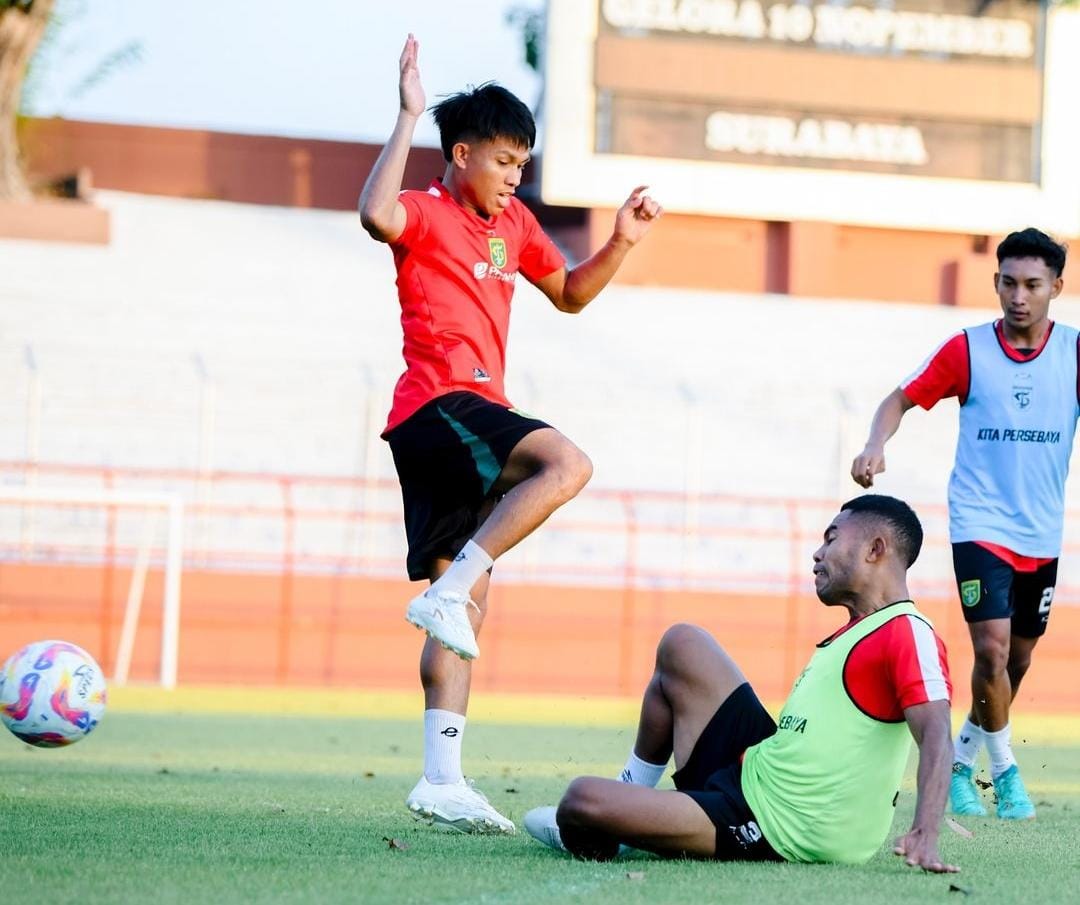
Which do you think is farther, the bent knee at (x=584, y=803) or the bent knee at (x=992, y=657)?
the bent knee at (x=992, y=657)

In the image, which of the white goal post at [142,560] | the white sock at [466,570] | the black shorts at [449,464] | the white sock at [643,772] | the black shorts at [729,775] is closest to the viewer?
the black shorts at [729,775]

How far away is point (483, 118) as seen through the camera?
19.5 ft

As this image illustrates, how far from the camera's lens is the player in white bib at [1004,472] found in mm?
7086

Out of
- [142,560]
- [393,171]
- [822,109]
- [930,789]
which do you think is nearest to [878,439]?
[393,171]

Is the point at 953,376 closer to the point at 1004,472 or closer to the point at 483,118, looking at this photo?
the point at 1004,472

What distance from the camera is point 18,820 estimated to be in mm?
5750

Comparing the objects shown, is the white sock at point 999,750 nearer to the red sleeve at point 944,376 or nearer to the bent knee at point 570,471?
the red sleeve at point 944,376

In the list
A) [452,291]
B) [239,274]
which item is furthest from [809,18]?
[452,291]

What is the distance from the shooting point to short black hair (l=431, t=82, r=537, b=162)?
5934mm

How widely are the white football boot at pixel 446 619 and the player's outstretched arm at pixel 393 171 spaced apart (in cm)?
114

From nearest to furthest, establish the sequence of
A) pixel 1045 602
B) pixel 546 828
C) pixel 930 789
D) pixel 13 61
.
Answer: pixel 930 789 → pixel 546 828 → pixel 1045 602 → pixel 13 61

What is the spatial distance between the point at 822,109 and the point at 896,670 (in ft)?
67.9

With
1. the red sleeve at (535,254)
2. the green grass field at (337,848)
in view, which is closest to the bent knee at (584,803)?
the green grass field at (337,848)

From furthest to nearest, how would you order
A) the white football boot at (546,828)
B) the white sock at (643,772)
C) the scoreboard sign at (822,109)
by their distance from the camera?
the scoreboard sign at (822,109) → the white sock at (643,772) → the white football boot at (546,828)
